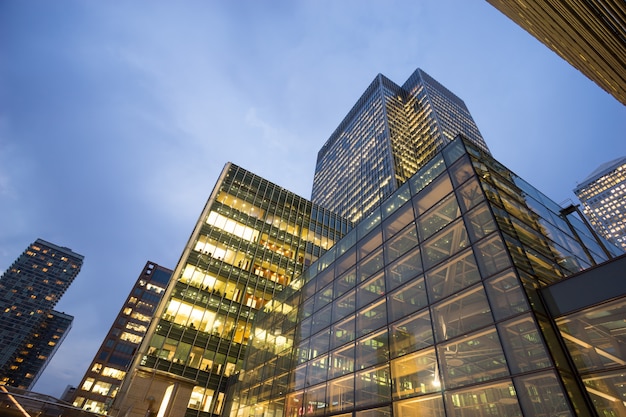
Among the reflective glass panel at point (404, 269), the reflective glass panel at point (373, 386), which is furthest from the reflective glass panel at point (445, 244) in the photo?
the reflective glass panel at point (373, 386)

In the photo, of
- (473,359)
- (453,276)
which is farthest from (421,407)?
(453,276)

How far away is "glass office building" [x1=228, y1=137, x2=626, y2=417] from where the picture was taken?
10.6 m

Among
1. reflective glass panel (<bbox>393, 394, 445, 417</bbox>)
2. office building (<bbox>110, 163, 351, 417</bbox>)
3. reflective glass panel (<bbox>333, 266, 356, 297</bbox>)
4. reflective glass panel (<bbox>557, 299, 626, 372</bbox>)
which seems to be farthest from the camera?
office building (<bbox>110, 163, 351, 417</bbox>)

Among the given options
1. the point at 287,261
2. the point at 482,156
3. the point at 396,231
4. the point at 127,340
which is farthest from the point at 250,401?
the point at 127,340

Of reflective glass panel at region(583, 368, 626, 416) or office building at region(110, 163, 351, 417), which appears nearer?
reflective glass panel at region(583, 368, 626, 416)

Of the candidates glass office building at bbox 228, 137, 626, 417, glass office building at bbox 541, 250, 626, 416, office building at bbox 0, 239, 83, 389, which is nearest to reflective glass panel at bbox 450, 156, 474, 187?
glass office building at bbox 228, 137, 626, 417

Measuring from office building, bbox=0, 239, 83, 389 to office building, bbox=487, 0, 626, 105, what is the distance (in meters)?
224

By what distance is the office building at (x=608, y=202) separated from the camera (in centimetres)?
15050

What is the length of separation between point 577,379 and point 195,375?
3751cm

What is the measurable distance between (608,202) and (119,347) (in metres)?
217

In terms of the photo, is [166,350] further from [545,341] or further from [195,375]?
[545,341]

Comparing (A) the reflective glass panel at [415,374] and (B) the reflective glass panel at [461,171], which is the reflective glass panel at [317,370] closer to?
(A) the reflective glass panel at [415,374]

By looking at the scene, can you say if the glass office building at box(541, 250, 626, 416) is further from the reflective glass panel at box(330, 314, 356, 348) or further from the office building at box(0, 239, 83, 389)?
the office building at box(0, 239, 83, 389)

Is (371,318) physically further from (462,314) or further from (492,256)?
(492,256)
